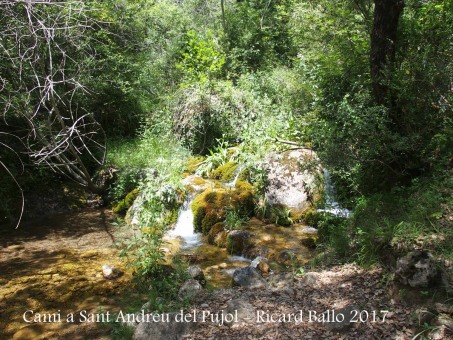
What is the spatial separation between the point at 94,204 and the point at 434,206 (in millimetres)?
8379

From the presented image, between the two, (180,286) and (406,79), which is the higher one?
(406,79)

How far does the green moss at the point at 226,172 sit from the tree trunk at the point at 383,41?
14.3 feet

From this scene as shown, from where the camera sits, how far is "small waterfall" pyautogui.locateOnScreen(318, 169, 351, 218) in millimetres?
6470

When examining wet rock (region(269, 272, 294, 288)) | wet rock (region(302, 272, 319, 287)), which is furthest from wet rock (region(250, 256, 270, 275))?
wet rock (region(302, 272, 319, 287))

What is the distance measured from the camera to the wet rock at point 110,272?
5.69m

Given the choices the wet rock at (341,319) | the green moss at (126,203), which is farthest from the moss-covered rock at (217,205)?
the wet rock at (341,319)

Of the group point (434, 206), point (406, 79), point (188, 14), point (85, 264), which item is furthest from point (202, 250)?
point (188, 14)

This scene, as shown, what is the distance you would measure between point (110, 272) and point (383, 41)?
5.55 m

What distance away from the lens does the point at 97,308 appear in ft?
15.9

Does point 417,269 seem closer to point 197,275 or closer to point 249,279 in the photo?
point 249,279

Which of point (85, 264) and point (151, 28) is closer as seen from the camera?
point (85, 264)

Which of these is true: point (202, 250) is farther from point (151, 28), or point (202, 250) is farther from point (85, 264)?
point (151, 28)

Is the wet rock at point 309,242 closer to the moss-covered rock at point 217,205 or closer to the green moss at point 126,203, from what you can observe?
the moss-covered rock at point 217,205

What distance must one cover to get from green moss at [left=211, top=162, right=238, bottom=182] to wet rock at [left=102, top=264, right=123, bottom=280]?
12.6 feet
